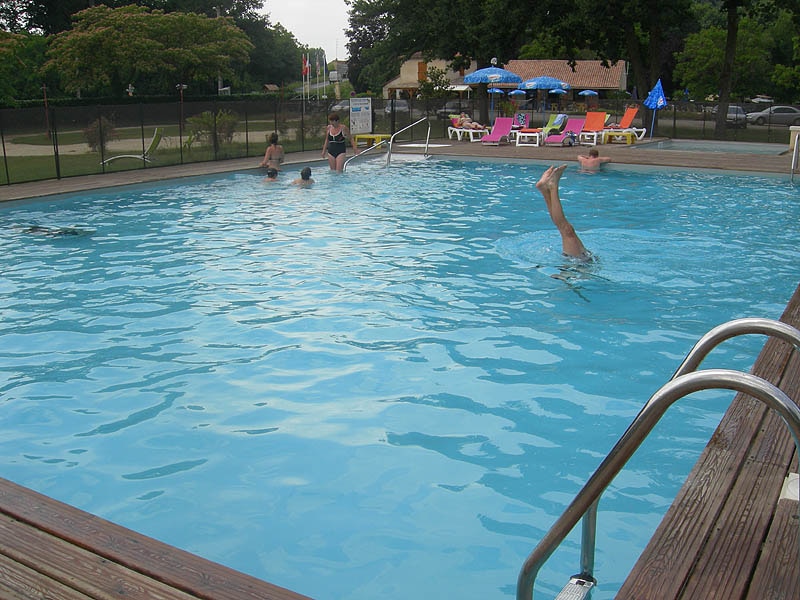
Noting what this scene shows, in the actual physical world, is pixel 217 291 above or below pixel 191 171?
below

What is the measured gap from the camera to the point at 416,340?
22.9 ft

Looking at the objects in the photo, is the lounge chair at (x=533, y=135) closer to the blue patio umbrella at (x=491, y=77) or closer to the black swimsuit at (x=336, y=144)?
the blue patio umbrella at (x=491, y=77)

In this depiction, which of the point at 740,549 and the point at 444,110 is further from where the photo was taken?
the point at 444,110

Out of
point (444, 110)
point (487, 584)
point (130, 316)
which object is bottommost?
point (487, 584)

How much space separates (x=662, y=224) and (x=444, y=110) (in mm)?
18752

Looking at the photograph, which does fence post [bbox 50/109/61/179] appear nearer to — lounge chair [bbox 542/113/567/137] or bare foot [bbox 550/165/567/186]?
bare foot [bbox 550/165/567/186]

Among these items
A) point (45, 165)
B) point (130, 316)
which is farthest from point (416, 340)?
point (45, 165)

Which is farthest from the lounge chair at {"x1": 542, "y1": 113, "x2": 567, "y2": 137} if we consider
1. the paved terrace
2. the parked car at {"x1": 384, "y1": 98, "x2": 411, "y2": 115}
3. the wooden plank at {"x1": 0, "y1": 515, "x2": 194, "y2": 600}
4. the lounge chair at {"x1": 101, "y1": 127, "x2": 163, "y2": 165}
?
the wooden plank at {"x1": 0, "y1": 515, "x2": 194, "y2": 600}

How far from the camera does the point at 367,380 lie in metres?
→ 6.10

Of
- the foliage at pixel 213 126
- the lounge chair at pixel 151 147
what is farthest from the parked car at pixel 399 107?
the lounge chair at pixel 151 147

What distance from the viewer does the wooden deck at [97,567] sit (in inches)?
95.7

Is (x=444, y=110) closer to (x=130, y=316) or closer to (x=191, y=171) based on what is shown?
(x=191, y=171)

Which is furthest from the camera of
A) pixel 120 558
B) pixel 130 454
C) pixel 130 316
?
pixel 130 316

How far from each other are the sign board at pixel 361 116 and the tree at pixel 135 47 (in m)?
15.0
